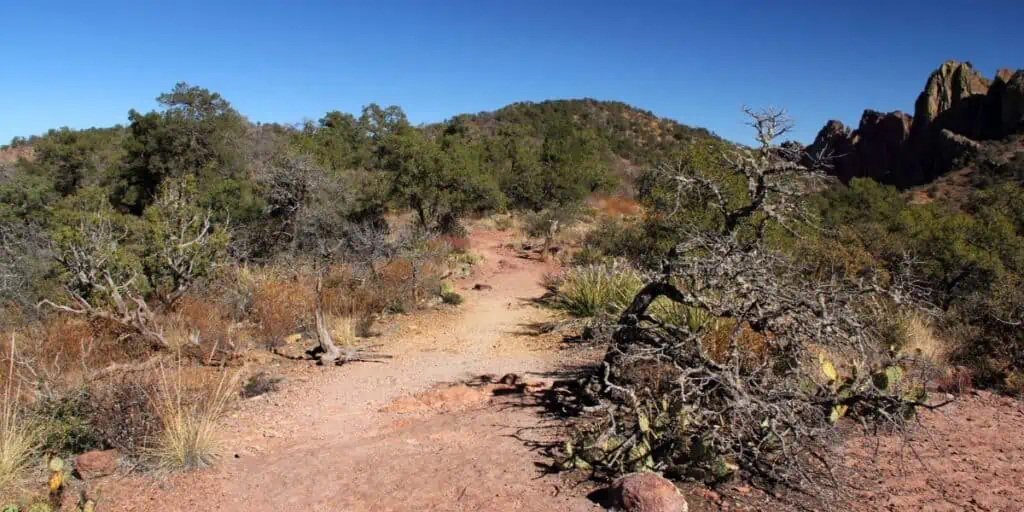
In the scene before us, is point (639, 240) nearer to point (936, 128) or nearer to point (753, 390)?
point (753, 390)

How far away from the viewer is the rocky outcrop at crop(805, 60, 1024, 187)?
40.4 m

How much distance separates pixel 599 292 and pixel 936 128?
162 feet

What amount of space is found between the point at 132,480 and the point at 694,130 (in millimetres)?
71153

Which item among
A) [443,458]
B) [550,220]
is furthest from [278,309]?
[550,220]

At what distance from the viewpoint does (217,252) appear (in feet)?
30.5

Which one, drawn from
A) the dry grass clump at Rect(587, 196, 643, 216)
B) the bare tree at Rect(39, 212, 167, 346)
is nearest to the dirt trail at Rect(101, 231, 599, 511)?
the bare tree at Rect(39, 212, 167, 346)

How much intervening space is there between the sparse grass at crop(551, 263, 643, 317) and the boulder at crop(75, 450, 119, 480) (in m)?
7.01

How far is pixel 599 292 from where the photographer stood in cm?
1058

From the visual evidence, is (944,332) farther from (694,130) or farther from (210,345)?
(694,130)

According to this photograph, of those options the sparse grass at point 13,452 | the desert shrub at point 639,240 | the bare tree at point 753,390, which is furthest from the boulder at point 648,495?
the desert shrub at point 639,240

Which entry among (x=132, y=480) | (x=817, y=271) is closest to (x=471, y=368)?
(x=132, y=480)

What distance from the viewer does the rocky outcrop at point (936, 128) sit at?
4041cm

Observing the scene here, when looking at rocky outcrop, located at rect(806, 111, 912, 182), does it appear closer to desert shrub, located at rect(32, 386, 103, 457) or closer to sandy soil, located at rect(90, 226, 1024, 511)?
sandy soil, located at rect(90, 226, 1024, 511)

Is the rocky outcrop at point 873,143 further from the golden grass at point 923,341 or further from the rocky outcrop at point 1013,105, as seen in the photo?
the golden grass at point 923,341
